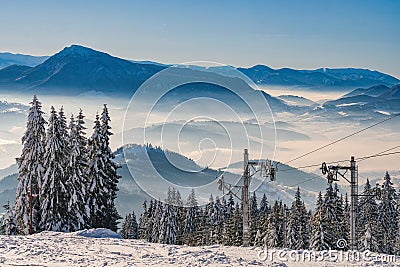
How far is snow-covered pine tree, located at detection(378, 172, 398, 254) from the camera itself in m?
71.6

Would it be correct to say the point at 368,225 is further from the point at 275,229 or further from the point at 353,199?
the point at 353,199

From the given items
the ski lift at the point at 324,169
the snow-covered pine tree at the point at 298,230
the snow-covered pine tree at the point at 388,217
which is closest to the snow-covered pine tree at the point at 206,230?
the snow-covered pine tree at the point at 298,230

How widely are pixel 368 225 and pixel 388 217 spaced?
13.1 m

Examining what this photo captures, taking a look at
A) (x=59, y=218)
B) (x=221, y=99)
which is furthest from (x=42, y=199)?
(x=221, y=99)

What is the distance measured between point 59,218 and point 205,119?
44.6 ft

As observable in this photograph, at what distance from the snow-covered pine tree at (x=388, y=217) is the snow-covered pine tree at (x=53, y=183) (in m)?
44.5

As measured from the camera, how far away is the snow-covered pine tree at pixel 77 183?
4041 centimetres

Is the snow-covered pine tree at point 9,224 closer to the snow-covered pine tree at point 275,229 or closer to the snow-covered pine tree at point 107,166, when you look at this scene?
the snow-covered pine tree at point 107,166

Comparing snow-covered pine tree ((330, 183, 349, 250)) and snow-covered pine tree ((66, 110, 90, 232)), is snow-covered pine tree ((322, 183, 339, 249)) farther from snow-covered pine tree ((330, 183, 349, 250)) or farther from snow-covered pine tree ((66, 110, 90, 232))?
snow-covered pine tree ((66, 110, 90, 232))

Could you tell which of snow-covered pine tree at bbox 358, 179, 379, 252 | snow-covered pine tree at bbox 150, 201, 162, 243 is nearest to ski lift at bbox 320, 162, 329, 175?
snow-covered pine tree at bbox 358, 179, 379, 252

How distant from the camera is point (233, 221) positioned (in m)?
69.8

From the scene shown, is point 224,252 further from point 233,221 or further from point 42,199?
point 233,221

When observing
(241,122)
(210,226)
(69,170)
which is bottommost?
(210,226)

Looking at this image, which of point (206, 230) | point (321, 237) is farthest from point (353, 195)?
point (206, 230)
